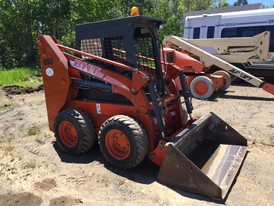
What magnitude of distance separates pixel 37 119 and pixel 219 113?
4391mm

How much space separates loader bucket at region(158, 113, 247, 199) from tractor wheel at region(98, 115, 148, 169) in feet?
1.31

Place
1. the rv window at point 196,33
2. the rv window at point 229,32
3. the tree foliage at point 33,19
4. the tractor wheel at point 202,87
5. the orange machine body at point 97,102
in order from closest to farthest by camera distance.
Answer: the orange machine body at point 97,102
the tractor wheel at point 202,87
the rv window at point 229,32
the rv window at point 196,33
the tree foliage at point 33,19

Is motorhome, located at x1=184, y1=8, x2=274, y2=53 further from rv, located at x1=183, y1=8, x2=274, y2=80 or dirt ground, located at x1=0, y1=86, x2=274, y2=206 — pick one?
dirt ground, located at x1=0, y1=86, x2=274, y2=206

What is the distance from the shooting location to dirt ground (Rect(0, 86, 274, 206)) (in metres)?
3.76

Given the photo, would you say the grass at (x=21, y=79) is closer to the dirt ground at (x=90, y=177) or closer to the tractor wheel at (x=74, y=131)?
the dirt ground at (x=90, y=177)

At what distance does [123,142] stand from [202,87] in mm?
5381

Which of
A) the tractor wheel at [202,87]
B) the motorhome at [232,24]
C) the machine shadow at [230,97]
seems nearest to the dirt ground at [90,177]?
the tractor wheel at [202,87]

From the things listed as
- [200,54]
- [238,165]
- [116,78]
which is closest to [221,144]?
[238,165]

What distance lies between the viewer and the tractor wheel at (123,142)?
418 cm

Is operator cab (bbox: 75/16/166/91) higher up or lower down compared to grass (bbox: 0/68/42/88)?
higher up

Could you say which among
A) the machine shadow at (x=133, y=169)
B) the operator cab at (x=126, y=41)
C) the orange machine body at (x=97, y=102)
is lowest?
the machine shadow at (x=133, y=169)

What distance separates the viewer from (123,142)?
436 cm

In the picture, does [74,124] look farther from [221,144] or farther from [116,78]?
[221,144]

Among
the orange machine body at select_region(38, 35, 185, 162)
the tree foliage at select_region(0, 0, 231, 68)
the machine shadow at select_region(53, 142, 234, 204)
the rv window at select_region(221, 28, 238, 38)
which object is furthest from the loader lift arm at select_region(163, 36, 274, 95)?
the tree foliage at select_region(0, 0, 231, 68)
